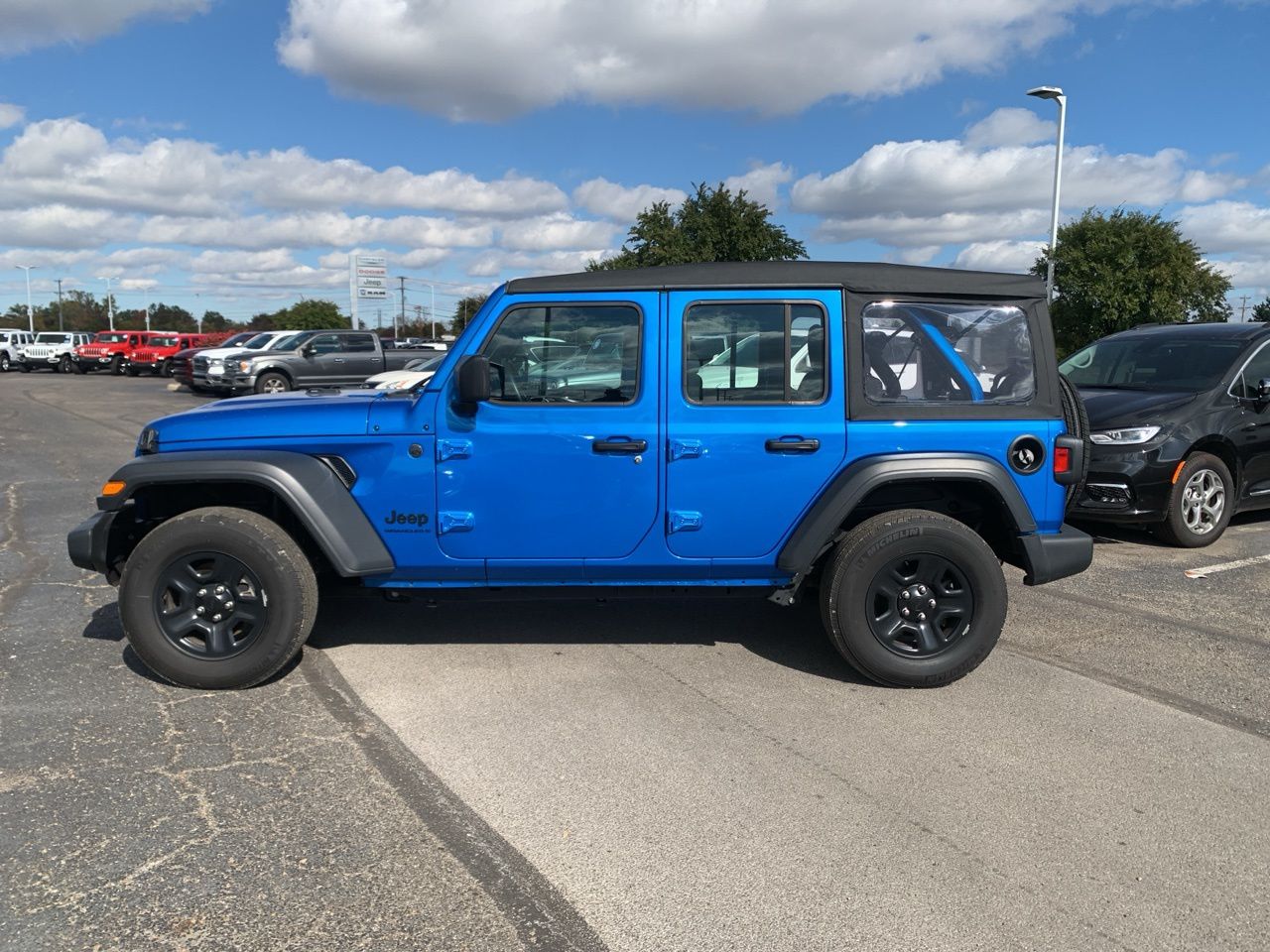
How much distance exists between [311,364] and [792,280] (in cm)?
1869

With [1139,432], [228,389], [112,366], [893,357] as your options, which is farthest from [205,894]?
[112,366]

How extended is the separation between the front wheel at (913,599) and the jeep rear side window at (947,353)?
0.58 meters

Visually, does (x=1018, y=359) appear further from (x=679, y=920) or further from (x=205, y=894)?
(x=205, y=894)

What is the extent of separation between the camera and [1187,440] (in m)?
7.09

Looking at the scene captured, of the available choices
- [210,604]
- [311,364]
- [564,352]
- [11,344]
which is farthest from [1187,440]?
[11,344]

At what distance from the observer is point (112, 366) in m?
36.6

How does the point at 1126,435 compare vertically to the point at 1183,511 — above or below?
above

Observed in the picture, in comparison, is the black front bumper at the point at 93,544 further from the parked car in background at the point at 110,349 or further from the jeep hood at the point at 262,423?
the parked car in background at the point at 110,349

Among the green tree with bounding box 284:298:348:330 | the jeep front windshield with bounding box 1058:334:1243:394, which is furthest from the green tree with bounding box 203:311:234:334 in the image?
the jeep front windshield with bounding box 1058:334:1243:394

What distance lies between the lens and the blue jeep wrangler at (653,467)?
13.9ft

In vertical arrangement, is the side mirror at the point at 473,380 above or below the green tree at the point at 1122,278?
below

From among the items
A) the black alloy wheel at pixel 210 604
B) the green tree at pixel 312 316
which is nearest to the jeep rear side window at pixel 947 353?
the black alloy wheel at pixel 210 604

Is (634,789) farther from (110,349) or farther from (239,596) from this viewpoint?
(110,349)

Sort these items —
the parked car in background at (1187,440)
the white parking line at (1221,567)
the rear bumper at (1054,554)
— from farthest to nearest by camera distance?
the parked car in background at (1187,440), the white parking line at (1221,567), the rear bumper at (1054,554)
